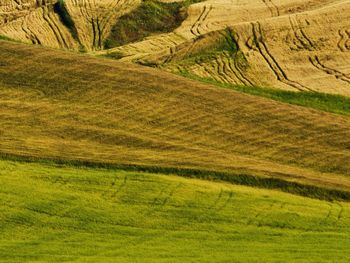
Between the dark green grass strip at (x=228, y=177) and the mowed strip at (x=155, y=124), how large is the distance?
1.12 ft

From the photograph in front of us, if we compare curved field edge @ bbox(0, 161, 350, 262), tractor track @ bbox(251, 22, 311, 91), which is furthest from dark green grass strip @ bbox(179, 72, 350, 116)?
curved field edge @ bbox(0, 161, 350, 262)

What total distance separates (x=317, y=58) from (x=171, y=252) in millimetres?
26288

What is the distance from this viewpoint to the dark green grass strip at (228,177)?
2870 cm

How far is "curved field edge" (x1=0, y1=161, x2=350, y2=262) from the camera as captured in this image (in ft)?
76.9

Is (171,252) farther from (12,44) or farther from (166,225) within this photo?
(12,44)

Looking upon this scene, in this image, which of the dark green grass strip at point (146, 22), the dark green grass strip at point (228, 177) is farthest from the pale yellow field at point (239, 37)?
the dark green grass strip at point (228, 177)

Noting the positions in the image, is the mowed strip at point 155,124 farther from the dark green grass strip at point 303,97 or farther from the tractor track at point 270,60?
the tractor track at point 270,60

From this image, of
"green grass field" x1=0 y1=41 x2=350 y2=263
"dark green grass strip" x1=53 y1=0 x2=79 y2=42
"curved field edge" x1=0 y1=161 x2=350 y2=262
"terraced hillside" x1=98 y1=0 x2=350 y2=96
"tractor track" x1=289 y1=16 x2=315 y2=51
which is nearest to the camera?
"curved field edge" x1=0 y1=161 x2=350 y2=262

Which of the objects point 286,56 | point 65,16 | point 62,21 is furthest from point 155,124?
point 65,16

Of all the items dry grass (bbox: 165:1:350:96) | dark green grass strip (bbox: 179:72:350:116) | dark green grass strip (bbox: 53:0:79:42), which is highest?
dark green grass strip (bbox: 53:0:79:42)

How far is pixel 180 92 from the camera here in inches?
1507

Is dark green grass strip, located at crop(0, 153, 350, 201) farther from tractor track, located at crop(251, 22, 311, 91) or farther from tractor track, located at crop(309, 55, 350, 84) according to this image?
tractor track, located at crop(309, 55, 350, 84)

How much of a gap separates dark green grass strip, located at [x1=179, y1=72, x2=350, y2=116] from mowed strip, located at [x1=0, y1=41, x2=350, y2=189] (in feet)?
6.78

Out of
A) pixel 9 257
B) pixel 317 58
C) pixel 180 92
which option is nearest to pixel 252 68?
pixel 317 58
